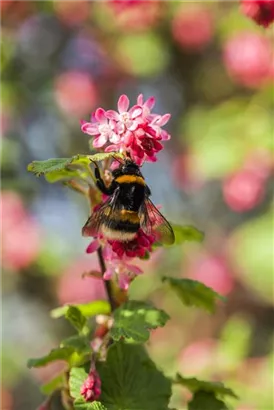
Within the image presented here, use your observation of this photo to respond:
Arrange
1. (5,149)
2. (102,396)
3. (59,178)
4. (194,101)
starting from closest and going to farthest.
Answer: (102,396) → (59,178) → (5,149) → (194,101)

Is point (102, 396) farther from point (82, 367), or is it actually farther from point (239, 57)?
point (239, 57)

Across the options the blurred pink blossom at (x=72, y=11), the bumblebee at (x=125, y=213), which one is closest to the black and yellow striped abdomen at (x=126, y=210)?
the bumblebee at (x=125, y=213)

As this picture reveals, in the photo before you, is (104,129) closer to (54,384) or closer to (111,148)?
(111,148)

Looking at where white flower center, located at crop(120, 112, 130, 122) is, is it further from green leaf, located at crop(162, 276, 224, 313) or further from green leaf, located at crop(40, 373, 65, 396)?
green leaf, located at crop(40, 373, 65, 396)

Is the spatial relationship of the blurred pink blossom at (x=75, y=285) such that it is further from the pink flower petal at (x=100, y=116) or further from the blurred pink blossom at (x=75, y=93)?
the pink flower petal at (x=100, y=116)

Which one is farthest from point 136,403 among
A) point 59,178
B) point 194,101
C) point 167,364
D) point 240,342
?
point 194,101

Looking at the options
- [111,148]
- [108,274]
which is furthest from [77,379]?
[111,148]
